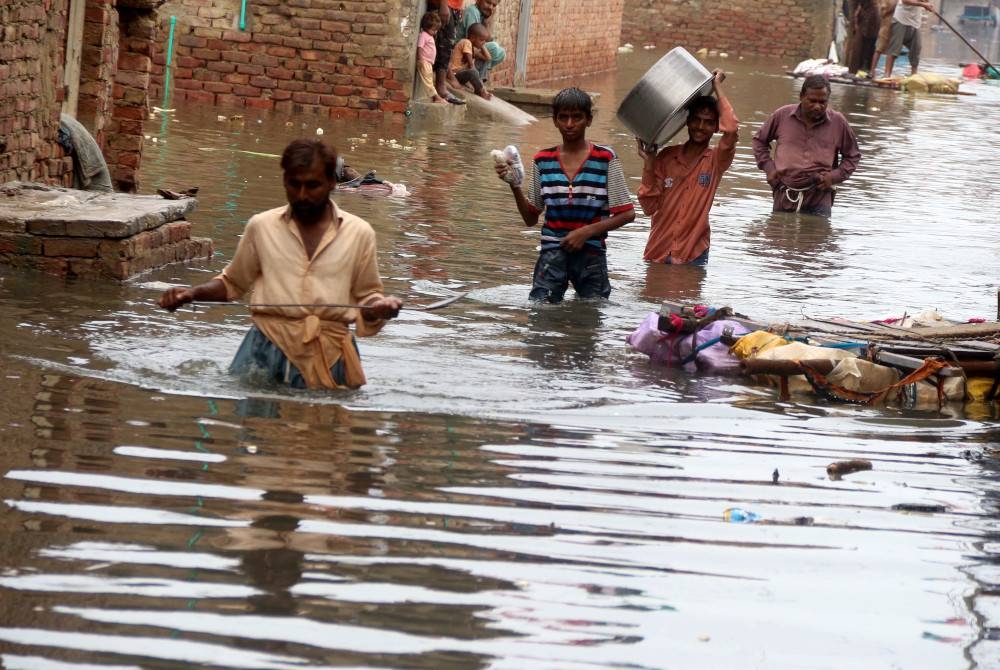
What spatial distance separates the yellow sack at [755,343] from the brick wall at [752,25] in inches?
1274

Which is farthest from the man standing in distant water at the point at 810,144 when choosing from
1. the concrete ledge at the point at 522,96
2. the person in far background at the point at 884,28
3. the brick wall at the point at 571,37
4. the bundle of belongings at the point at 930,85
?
the person in far background at the point at 884,28

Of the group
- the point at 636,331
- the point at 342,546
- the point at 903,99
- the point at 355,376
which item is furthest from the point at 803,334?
the point at 903,99

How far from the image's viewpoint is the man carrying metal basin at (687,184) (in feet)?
31.9

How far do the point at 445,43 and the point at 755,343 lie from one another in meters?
12.9

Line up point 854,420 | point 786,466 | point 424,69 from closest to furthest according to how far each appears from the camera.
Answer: point 786,466 → point 854,420 → point 424,69

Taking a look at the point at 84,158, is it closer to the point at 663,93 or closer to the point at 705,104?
the point at 663,93

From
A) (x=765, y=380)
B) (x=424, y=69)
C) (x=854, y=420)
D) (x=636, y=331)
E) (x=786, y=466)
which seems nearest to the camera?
(x=786, y=466)

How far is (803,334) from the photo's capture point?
7.65m

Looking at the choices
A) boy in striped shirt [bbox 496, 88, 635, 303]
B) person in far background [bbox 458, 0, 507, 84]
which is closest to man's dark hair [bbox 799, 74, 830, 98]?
boy in striped shirt [bbox 496, 88, 635, 303]

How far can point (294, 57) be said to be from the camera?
1894 cm

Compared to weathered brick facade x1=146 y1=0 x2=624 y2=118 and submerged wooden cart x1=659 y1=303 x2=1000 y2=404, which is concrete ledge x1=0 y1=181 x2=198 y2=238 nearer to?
submerged wooden cart x1=659 y1=303 x2=1000 y2=404

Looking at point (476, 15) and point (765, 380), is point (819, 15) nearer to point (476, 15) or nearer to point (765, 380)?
point (476, 15)

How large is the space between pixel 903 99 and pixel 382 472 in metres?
25.4

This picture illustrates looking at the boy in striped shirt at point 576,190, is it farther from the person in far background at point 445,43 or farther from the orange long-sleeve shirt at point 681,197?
the person in far background at point 445,43
